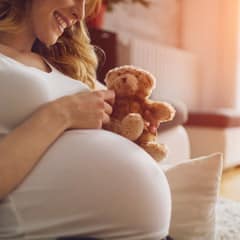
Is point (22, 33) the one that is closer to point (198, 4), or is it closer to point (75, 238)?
point (75, 238)

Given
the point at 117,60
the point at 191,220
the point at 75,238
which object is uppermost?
the point at 75,238

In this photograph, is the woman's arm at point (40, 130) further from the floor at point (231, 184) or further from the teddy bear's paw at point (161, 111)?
the floor at point (231, 184)

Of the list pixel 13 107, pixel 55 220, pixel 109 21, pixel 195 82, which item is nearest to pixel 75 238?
pixel 55 220

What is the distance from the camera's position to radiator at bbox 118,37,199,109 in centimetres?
318

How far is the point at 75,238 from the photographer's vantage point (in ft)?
2.38

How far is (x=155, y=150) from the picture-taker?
0.93 m

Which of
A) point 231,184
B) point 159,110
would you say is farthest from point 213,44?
point 159,110

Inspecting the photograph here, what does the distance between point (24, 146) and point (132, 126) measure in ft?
0.78

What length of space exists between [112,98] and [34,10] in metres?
0.22

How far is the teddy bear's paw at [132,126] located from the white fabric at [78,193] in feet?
0.41

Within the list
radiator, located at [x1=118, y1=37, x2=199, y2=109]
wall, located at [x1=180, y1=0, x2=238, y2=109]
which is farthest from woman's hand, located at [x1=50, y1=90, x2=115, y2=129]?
wall, located at [x1=180, y1=0, x2=238, y2=109]

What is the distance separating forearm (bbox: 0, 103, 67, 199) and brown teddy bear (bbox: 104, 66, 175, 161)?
0.19 meters

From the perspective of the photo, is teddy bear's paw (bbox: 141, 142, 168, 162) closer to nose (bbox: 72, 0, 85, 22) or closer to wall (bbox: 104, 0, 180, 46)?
nose (bbox: 72, 0, 85, 22)

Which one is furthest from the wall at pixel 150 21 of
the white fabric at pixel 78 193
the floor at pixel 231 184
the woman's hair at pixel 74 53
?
the white fabric at pixel 78 193
